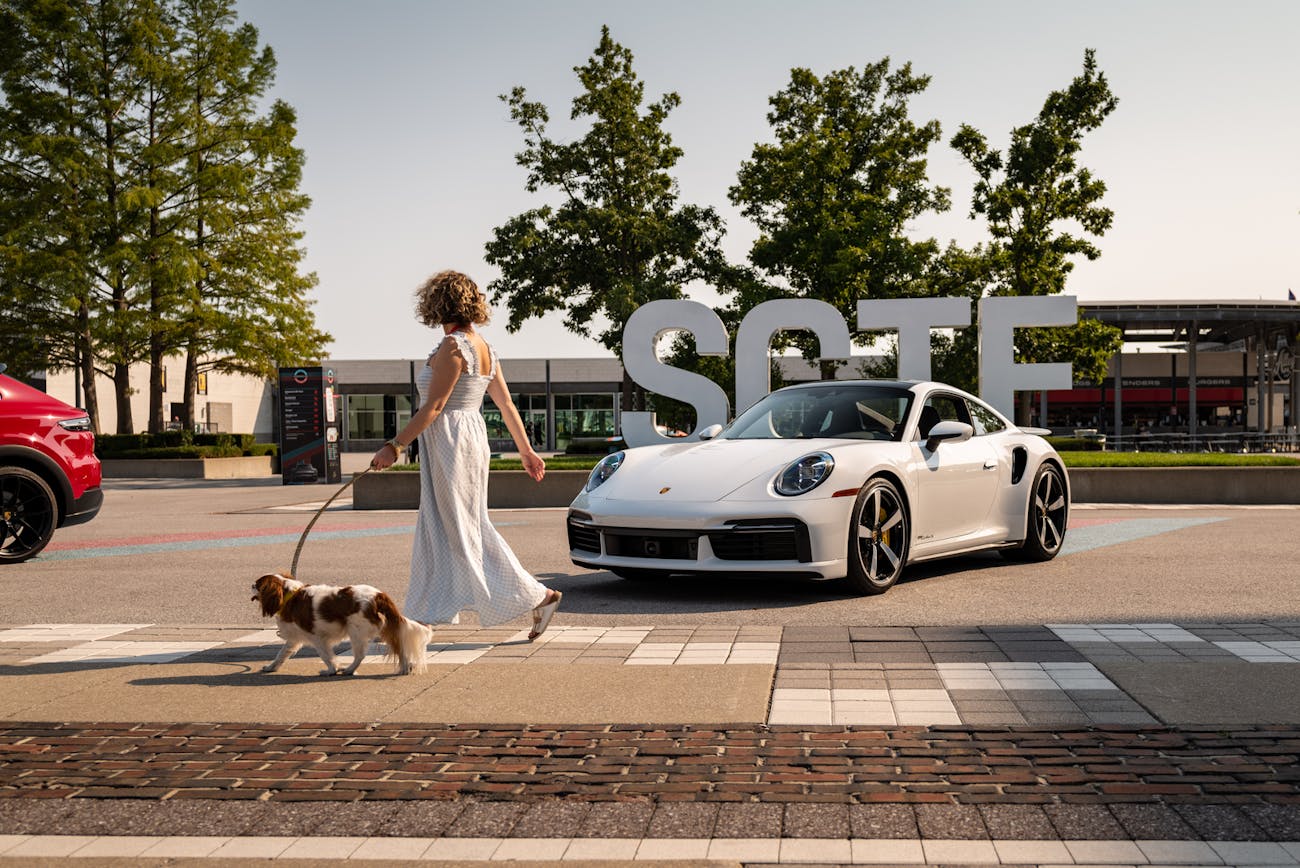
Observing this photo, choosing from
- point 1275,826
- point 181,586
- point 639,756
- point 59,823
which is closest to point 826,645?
point 639,756

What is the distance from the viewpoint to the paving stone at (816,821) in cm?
325

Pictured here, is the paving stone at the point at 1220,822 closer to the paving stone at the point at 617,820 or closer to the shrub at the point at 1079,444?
the paving stone at the point at 617,820

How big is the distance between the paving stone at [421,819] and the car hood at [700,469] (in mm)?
4220

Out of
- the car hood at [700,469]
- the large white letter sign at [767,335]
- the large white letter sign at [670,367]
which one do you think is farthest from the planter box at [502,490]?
the car hood at [700,469]

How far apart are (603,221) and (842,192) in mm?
6238

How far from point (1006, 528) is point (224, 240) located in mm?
31578

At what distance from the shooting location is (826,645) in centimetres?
598

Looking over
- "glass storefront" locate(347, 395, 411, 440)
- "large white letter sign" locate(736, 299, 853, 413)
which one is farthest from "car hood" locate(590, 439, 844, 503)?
"glass storefront" locate(347, 395, 411, 440)

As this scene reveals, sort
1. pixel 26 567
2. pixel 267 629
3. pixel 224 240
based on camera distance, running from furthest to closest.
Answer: pixel 224 240 → pixel 26 567 → pixel 267 629

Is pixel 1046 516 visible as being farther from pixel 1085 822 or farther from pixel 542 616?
pixel 1085 822

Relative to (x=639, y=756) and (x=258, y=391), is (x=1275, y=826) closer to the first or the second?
(x=639, y=756)

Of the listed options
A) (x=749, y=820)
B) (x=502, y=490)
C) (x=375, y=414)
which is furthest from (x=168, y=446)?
(x=749, y=820)

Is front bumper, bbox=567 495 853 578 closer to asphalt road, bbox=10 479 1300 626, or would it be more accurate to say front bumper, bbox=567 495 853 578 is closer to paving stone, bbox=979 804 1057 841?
asphalt road, bbox=10 479 1300 626

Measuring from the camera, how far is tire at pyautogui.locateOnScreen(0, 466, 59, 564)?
1084 cm
